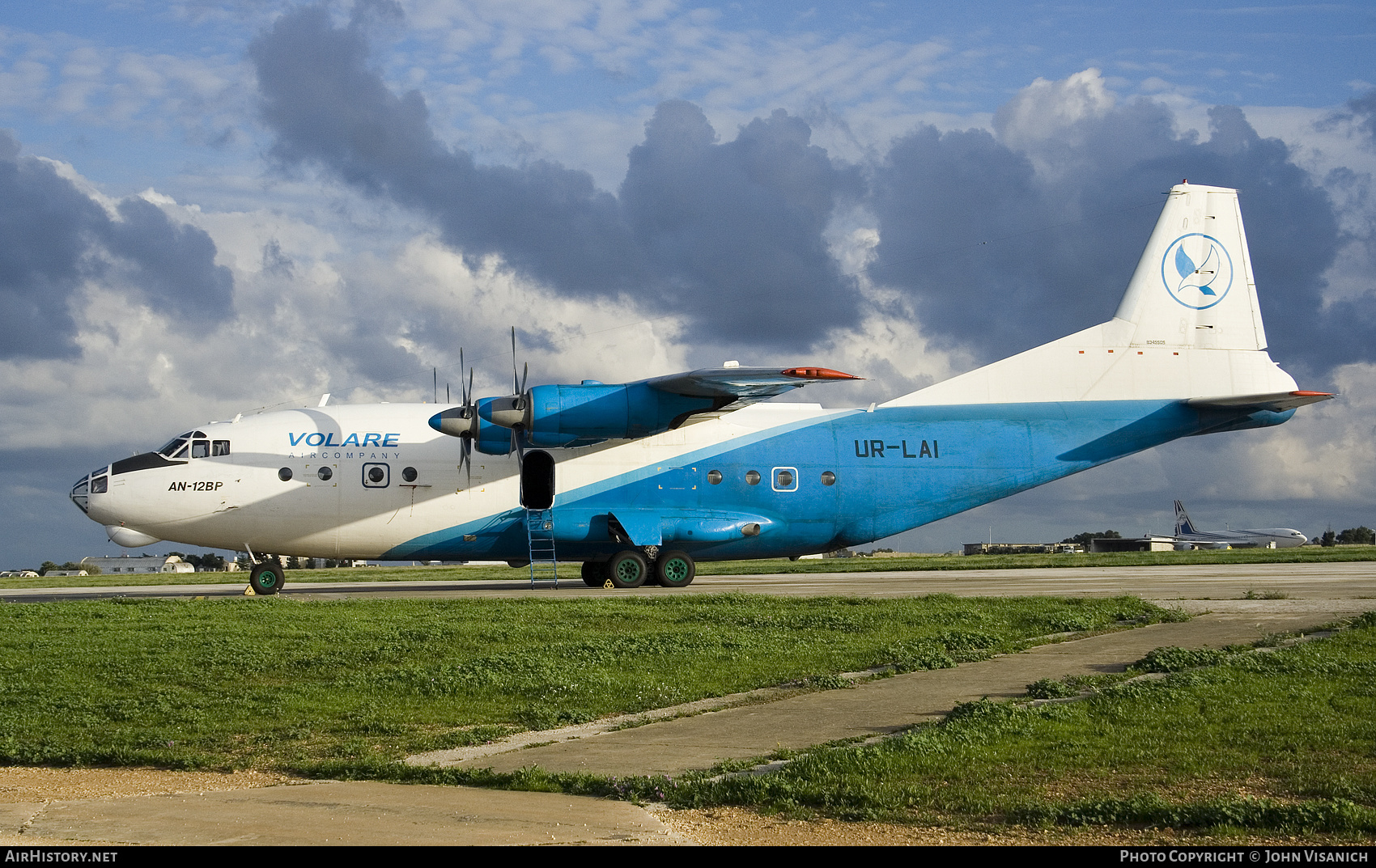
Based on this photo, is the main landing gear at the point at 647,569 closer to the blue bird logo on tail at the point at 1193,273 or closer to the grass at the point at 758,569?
the grass at the point at 758,569

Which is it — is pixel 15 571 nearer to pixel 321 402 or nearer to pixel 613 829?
pixel 321 402

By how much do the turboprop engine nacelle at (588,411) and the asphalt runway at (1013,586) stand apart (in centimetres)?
370

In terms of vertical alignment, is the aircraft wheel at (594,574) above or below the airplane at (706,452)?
below

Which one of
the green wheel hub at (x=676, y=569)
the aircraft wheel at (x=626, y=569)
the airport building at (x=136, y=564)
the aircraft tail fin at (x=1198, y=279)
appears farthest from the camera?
the airport building at (x=136, y=564)

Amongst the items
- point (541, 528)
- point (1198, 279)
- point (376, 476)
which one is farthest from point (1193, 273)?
point (376, 476)

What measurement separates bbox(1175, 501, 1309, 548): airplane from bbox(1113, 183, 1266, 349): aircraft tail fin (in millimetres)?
87916

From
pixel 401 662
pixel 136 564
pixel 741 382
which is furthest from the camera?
pixel 136 564

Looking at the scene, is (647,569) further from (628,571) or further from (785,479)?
(785,479)

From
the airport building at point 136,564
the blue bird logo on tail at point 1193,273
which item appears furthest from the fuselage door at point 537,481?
the airport building at point 136,564

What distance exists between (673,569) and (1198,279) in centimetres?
1740

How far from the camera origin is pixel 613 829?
6.37 meters

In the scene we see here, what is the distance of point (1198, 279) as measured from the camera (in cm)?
3195

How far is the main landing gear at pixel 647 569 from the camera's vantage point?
1077 inches

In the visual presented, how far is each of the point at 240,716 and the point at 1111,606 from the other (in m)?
13.9
